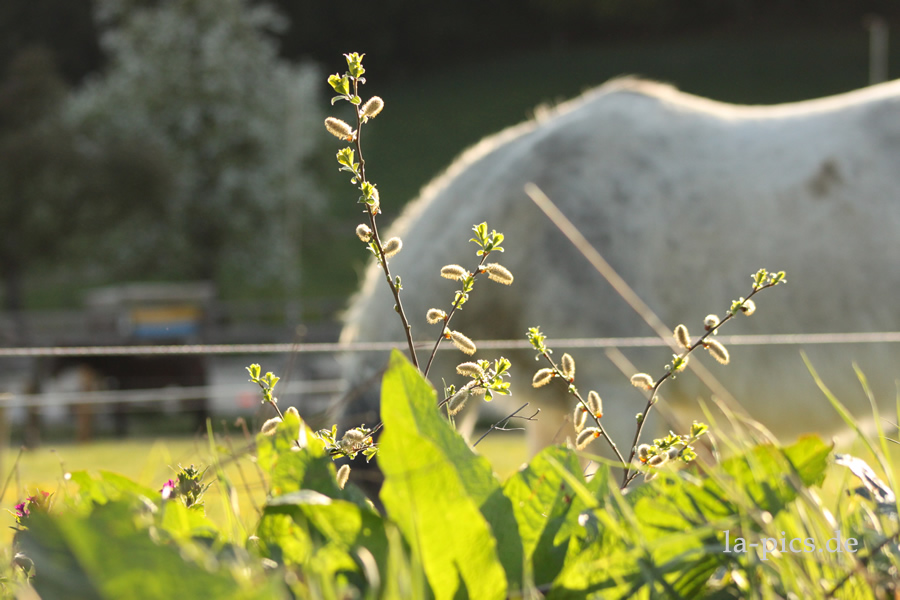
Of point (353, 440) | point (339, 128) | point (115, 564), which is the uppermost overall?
point (339, 128)

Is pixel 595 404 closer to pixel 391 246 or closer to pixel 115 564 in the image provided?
pixel 391 246

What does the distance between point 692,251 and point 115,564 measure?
3010 millimetres

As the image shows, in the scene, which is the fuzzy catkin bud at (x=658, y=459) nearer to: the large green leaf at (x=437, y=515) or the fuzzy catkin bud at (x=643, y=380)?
the fuzzy catkin bud at (x=643, y=380)

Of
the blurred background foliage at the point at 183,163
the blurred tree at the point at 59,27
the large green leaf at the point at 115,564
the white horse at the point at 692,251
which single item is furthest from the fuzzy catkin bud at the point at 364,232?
the blurred tree at the point at 59,27

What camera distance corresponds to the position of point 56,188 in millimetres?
18891

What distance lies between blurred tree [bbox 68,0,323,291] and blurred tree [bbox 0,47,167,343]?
1.08 metres

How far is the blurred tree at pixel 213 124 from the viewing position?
68.5 ft

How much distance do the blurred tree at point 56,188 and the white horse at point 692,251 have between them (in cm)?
1692

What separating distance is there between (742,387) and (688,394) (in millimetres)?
200

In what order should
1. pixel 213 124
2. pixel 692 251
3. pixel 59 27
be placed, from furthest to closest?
pixel 59 27 < pixel 213 124 < pixel 692 251

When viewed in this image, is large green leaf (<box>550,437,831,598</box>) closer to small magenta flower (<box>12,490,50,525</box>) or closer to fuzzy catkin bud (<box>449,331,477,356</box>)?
fuzzy catkin bud (<box>449,331,477,356</box>)

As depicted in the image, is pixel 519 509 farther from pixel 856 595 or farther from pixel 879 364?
pixel 879 364

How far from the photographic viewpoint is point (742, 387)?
3.30 metres

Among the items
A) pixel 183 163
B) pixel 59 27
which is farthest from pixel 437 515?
pixel 59 27
